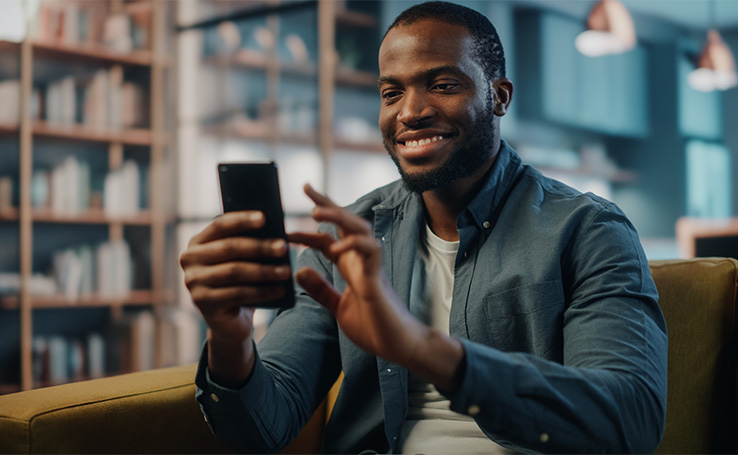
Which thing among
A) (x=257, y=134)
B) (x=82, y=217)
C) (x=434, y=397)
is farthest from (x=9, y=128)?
(x=434, y=397)

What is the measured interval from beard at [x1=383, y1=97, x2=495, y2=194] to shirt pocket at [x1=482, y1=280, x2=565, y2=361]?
238mm

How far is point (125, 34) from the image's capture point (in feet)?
13.2

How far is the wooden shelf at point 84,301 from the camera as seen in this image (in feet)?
11.4

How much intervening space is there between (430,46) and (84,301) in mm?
3139

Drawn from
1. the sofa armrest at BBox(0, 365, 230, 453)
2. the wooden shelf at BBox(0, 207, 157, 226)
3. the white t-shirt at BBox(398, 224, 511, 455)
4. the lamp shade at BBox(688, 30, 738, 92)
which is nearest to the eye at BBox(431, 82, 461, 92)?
the white t-shirt at BBox(398, 224, 511, 455)

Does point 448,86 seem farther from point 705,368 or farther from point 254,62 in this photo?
point 254,62

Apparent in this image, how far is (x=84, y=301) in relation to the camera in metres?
3.74

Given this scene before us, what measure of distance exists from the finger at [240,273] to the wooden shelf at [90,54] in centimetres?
335

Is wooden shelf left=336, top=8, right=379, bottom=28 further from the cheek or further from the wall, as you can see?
the wall

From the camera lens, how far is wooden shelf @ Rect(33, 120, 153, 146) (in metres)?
3.61

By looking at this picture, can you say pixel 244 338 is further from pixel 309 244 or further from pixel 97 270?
pixel 97 270

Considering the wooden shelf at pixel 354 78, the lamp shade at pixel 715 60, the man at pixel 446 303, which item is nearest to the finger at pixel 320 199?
the man at pixel 446 303

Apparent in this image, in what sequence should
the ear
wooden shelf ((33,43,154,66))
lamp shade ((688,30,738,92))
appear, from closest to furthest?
the ear, wooden shelf ((33,43,154,66)), lamp shade ((688,30,738,92))

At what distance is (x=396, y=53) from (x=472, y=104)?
17 centimetres
